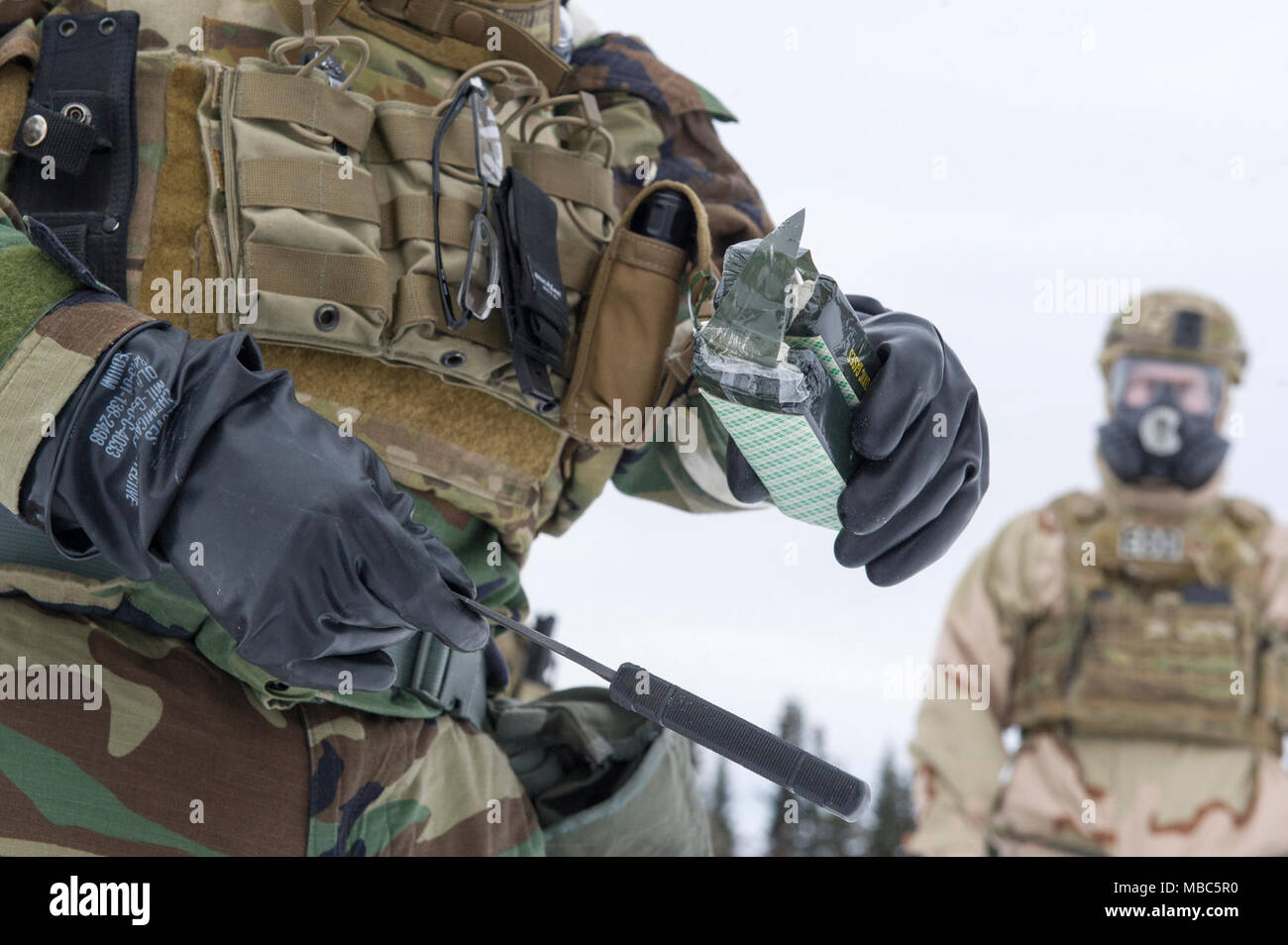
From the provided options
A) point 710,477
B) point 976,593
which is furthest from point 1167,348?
point 710,477

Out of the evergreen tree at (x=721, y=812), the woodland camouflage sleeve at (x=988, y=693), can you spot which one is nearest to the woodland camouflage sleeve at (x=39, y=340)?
the woodland camouflage sleeve at (x=988, y=693)

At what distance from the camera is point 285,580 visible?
0.78m

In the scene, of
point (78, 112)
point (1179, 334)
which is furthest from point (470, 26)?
point (1179, 334)

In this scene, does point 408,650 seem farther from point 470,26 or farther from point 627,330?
point 470,26

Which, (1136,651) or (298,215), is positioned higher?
(298,215)

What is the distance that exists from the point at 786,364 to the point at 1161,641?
309 cm

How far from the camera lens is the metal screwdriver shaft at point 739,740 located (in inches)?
31.0

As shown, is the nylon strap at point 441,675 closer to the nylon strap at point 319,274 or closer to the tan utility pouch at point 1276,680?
the nylon strap at point 319,274

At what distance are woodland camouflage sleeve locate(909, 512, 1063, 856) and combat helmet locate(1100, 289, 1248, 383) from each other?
0.53 metres

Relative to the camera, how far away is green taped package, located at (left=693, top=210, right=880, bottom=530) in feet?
2.57

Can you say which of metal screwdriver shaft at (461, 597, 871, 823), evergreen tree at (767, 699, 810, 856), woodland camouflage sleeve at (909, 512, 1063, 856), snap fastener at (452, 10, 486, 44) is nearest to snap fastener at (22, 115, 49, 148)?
snap fastener at (452, 10, 486, 44)

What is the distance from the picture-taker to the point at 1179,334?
3.77 m

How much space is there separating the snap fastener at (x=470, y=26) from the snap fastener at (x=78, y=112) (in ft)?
1.15

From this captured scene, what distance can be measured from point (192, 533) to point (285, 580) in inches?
2.4
